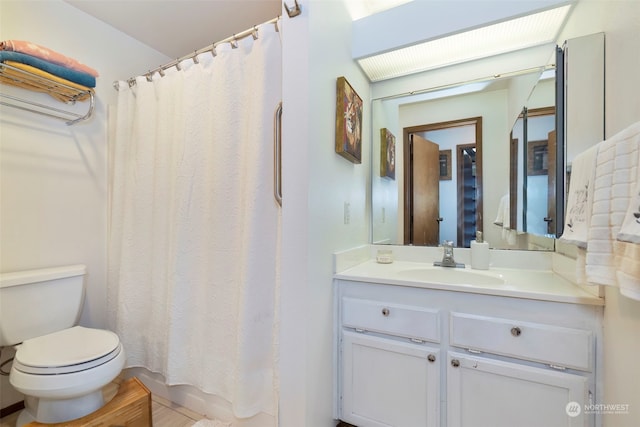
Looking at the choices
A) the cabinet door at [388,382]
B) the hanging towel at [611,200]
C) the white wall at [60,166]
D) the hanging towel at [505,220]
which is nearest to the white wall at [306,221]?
the cabinet door at [388,382]

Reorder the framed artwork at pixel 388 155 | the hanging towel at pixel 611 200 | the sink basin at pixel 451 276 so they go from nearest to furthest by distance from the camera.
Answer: the hanging towel at pixel 611 200
the sink basin at pixel 451 276
the framed artwork at pixel 388 155

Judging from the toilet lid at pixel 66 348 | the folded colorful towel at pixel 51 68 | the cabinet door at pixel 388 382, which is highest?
the folded colorful towel at pixel 51 68

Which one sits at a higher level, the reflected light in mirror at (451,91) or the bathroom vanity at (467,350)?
the reflected light in mirror at (451,91)

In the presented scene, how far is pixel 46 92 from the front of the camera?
5.31ft

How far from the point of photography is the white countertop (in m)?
1.01

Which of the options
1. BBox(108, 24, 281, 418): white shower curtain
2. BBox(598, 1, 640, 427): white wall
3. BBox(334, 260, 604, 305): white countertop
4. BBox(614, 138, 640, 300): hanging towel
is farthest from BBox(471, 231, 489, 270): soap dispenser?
BBox(108, 24, 281, 418): white shower curtain

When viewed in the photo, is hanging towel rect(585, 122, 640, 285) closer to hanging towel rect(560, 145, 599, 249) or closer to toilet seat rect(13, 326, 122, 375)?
hanging towel rect(560, 145, 599, 249)

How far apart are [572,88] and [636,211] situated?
2.93ft

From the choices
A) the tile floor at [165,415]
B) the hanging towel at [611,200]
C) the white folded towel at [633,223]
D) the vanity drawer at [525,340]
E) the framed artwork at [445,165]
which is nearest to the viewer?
the white folded towel at [633,223]

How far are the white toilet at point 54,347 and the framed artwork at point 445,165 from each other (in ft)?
6.66

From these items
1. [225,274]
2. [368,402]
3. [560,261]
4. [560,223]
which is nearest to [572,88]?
[560,223]

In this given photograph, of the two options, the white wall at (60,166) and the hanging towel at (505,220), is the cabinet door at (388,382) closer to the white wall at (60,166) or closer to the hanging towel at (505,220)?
the hanging towel at (505,220)

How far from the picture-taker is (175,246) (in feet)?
4.98

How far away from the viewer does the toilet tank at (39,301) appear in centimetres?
135
